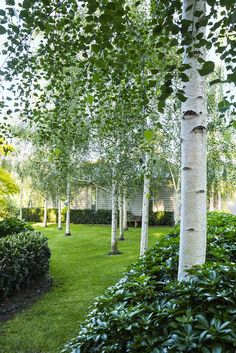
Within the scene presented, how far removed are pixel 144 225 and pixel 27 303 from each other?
393cm

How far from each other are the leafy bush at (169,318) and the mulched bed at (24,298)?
409 centimetres

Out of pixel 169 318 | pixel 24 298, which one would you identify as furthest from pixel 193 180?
pixel 24 298

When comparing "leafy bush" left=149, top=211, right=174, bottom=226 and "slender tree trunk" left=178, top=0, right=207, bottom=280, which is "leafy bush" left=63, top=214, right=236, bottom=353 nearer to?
"slender tree trunk" left=178, top=0, right=207, bottom=280

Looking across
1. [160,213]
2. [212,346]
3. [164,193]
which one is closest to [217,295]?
[212,346]

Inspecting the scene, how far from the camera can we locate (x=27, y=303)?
6184 millimetres

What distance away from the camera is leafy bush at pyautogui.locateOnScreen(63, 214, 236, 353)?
139cm

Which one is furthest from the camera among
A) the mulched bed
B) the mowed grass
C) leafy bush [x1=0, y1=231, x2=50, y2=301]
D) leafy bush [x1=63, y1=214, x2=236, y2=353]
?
leafy bush [x1=0, y1=231, x2=50, y2=301]

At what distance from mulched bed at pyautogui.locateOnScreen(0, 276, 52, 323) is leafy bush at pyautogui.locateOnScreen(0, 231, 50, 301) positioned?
0.40ft

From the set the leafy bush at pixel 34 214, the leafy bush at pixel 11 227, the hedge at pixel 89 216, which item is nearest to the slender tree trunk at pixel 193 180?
the leafy bush at pixel 11 227

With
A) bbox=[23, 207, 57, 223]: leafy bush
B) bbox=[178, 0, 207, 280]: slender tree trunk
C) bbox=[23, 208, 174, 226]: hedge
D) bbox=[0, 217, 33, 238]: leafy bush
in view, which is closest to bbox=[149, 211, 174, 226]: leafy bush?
bbox=[23, 208, 174, 226]: hedge

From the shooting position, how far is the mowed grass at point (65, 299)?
4469 millimetres

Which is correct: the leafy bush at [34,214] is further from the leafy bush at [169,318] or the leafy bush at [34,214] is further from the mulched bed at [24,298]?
the leafy bush at [169,318]

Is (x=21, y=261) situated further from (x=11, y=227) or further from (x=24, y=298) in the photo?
(x=11, y=227)

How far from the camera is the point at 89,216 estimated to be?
76.0ft
